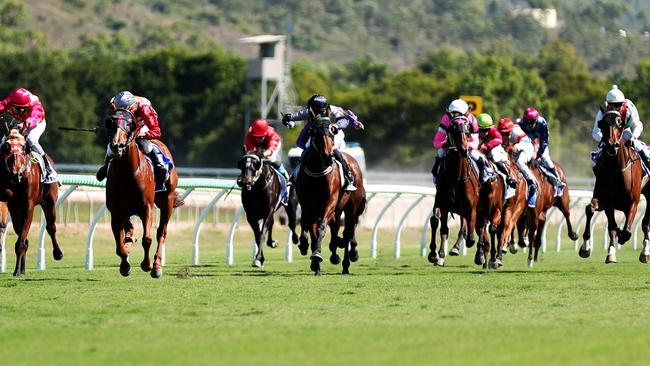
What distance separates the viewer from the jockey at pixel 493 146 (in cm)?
1962

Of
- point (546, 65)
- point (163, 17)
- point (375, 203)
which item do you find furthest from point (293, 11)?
point (375, 203)

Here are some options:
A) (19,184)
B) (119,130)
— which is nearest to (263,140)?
(19,184)

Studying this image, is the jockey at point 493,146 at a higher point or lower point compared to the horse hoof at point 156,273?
higher

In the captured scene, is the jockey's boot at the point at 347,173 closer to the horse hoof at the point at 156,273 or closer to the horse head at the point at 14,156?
the horse hoof at the point at 156,273

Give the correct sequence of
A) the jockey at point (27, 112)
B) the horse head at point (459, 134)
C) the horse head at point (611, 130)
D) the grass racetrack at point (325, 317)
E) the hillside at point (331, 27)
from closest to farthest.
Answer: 1. the grass racetrack at point (325, 317)
2. the jockey at point (27, 112)
3. the horse head at point (459, 134)
4. the horse head at point (611, 130)
5. the hillside at point (331, 27)

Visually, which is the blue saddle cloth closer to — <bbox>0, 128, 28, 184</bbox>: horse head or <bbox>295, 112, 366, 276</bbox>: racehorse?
<bbox>0, 128, 28, 184</bbox>: horse head

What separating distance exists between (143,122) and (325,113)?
2386mm

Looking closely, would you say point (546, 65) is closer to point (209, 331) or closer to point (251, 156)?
point (251, 156)

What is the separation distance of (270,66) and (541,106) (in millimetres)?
15039

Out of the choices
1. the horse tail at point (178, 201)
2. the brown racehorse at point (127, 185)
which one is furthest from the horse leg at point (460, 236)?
the brown racehorse at point (127, 185)

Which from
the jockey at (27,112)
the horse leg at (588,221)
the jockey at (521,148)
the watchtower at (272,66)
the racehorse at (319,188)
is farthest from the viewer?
the watchtower at (272,66)

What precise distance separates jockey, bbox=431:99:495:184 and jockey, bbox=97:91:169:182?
3627 mm

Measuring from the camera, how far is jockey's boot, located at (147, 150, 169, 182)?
16.2 metres

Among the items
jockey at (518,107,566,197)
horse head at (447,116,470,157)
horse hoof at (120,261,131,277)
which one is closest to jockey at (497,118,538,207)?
jockey at (518,107,566,197)
